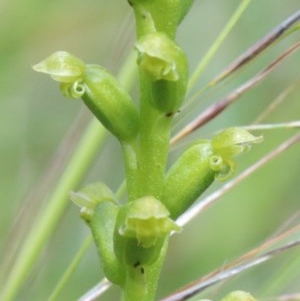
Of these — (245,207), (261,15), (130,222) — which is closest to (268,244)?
(130,222)

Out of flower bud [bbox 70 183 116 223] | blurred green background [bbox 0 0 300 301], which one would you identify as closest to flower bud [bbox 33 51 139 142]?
flower bud [bbox 70 183 116 223]

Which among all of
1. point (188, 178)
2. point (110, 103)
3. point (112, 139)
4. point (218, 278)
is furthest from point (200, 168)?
point (112, 139)

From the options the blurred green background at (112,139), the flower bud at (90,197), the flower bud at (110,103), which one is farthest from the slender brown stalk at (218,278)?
A: the blurred green background at (112,139)

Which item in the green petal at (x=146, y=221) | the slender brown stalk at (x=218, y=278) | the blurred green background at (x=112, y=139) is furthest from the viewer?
the blurred green background at (x=112, y=139)

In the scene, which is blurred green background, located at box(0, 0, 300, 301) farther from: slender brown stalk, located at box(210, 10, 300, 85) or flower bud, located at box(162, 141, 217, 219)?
flower bud, located at box(162, 141, 217, 219)

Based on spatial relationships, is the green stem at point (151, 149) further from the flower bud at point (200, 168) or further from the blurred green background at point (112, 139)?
the blurred green background at point (112, 139)

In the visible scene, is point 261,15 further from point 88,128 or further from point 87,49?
point 88,128
